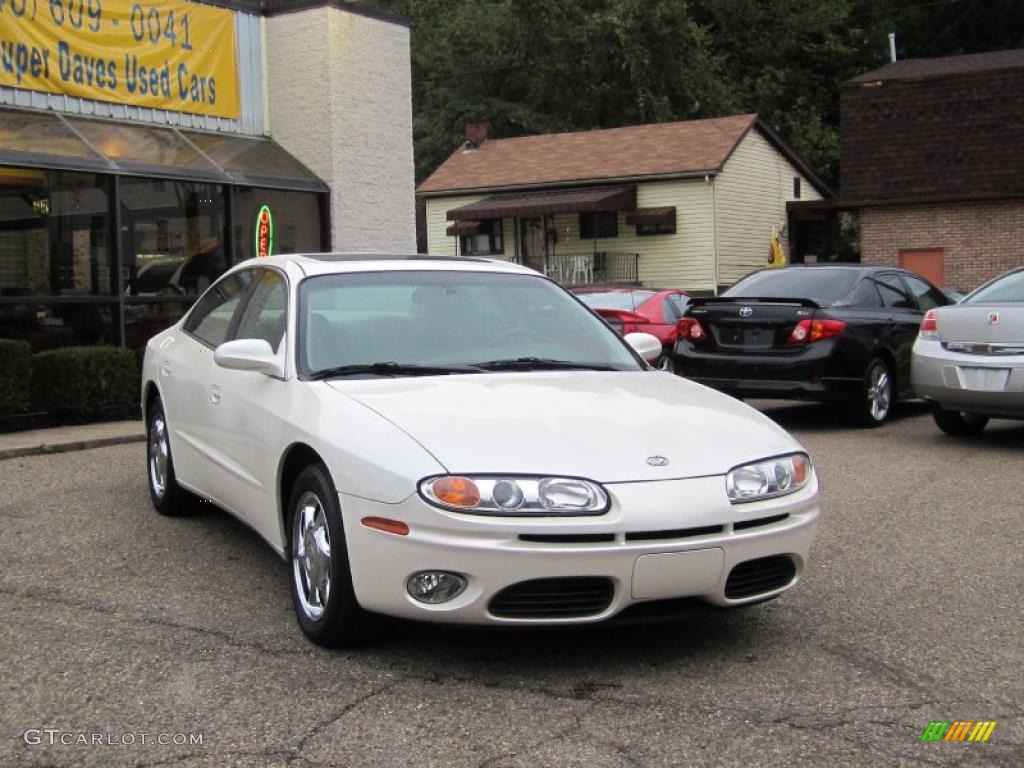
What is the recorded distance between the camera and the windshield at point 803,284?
37.0 feet

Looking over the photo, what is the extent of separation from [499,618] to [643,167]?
29791mm

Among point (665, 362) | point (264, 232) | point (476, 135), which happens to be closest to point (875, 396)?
point (665, 362)

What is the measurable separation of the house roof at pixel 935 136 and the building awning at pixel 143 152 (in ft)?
57.6

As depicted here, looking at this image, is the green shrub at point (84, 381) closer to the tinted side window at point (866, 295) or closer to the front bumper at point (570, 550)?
the tinted side window at point (866, 295)

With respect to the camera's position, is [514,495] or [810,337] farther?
[810,337]

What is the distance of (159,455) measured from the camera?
7.02 metres

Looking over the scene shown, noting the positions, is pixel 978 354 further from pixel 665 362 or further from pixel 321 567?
pixel 321 567

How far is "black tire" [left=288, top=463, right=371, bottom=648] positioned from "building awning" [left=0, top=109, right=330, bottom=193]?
335 inches

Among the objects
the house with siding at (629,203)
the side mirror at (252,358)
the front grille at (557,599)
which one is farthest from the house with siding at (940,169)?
the front grille at (557,599)

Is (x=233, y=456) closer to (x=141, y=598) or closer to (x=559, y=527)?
(x=141, y=598)

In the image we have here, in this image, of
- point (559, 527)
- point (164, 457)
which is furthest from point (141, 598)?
point (559, 527)

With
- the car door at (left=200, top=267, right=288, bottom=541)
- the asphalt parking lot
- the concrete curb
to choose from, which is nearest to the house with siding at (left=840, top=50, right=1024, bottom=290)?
the concrete curb

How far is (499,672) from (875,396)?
25.4ft

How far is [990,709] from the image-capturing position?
391cm
